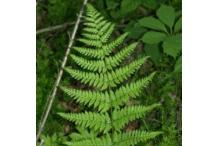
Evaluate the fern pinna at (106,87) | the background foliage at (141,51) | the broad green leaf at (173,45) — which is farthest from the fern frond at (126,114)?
the broad green leaf at (173,45)

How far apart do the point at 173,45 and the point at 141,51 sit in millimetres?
384

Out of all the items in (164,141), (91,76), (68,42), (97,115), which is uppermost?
(68,42)

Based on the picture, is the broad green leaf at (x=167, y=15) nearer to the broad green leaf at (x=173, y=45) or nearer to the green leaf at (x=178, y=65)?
the broad green leaf at (x=173, y=45)

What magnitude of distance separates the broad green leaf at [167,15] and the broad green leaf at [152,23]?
0.05m

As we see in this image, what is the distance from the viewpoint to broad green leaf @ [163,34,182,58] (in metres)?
3.69

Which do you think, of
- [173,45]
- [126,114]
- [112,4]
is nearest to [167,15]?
[173,45]

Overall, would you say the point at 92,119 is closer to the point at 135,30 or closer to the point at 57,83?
the point at 57,83

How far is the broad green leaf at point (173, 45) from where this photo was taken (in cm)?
369

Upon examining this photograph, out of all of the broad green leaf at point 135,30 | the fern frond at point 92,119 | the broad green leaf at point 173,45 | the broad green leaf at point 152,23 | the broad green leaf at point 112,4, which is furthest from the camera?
the broad green leaf at point 112,4

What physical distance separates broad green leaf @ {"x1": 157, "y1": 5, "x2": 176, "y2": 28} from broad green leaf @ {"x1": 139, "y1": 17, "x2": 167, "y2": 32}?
5 cm

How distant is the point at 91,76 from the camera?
326cm
